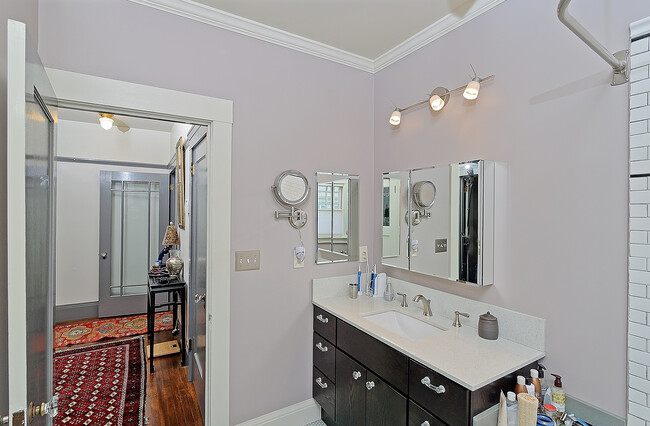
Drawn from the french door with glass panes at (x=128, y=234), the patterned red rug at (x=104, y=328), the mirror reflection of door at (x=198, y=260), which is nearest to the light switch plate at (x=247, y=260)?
the mirror reflection of door at (x=198, y=260)

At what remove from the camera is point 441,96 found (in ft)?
6.12

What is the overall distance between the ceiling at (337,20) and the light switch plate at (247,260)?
4.40ft

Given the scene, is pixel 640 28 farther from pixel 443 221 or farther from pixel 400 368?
pixel 400 368

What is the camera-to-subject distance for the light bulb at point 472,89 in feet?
5.31

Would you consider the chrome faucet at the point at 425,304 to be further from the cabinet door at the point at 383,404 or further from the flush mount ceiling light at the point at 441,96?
the flush mount ceiling light at the point at 441,96

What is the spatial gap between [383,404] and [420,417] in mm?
244

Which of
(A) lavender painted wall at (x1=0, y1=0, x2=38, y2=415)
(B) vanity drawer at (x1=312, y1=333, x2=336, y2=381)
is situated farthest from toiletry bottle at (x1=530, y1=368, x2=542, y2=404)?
(A) lavender painted wall at (x1=0, y1=0, x2=38, y2=415)

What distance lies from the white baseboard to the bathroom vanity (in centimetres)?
7

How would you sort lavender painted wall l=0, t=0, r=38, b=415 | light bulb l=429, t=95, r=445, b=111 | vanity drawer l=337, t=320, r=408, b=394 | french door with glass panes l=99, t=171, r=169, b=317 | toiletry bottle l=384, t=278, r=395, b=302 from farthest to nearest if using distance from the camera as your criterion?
french door with glass panes l=99, t=171, r=169, b=317 → toiletry bottle l=384, t=278, r=395, b=302 → light bulb l=429, t=95, r=445, b=111 → vanity drawer l=337, t=320, r=408, b=394 → lavender painted wall l=0, t=0, r=38, b=415

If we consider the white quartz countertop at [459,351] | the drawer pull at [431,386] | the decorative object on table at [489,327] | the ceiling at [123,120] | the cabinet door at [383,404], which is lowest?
the cabinet door at [383,404]

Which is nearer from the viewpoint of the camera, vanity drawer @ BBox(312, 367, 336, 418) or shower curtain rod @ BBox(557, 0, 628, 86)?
shower curtain rod @ BBox(557, 0, 628, 86)

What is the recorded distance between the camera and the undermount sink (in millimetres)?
1799

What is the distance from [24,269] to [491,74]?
2.03m

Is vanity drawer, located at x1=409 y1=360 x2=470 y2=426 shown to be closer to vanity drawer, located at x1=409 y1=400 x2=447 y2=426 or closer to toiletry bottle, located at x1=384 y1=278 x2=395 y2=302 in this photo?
vanity drawer, located at x1=409 y1=400 x2=447 y2=426
